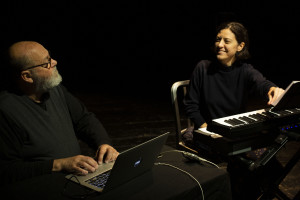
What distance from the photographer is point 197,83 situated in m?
2.30

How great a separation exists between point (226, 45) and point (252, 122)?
82 cm

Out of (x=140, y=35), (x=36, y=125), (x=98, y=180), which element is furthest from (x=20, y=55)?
(x=140, y=35)

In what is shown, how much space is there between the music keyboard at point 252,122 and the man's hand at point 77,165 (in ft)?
2.28

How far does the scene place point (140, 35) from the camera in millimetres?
9070

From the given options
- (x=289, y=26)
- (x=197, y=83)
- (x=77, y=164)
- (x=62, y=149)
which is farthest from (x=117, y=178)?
(x=289, y=26)

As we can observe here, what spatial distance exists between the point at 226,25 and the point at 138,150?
1.50 meters

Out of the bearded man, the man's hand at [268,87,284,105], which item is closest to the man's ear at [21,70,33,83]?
the bearded man

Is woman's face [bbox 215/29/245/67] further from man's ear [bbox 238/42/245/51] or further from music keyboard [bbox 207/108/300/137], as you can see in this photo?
music keyboard [bbox 207/108/300/137]

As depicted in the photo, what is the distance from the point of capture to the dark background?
7.47 meters

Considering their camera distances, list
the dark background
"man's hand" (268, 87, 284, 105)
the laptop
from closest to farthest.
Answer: the laptop
"man's hand" (268, 87, 284, 105)
the dark background

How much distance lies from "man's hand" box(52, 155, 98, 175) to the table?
5 cm

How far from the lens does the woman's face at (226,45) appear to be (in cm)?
217

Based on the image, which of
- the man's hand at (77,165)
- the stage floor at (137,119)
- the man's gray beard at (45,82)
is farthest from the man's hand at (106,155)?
the stage floor at (137,119)

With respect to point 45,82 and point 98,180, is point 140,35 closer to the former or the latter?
point 45,82
